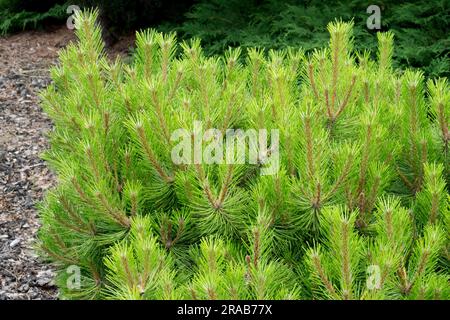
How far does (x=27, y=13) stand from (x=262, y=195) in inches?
295

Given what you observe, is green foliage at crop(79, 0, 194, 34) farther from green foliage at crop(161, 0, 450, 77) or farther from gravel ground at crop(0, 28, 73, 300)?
gravel ground at crop(0, 28, 73, 300)

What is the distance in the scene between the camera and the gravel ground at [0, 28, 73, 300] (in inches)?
163

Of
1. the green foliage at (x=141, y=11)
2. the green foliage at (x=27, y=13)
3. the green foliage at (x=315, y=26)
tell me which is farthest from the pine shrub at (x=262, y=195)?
the green foliage at (x=27, y=13)

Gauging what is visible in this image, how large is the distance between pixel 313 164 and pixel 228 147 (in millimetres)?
264

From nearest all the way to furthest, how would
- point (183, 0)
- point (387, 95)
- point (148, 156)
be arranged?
point (148, 156), point (387, 95), point (183, 0)

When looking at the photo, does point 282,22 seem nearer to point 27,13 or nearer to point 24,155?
point 24,155

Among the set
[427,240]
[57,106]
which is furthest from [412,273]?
[57,106]

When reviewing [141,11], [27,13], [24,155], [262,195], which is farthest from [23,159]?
[262,195]

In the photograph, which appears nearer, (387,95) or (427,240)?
(427,240)

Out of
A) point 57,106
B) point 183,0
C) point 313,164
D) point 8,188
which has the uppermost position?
point 183,0

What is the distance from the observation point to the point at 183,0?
7.93 meters

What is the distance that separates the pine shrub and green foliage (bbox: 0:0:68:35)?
6.38m
